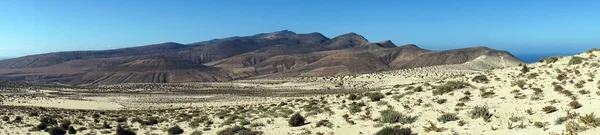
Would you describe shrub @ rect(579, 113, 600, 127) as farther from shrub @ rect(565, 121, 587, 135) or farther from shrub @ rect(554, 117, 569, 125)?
shrub @ rect(554, 117, 569, 125)

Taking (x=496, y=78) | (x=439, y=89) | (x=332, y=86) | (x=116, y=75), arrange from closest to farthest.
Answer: (x=439, y=89) < (x=496, y=78) < (x=332, y=86) < (x=116, y=75)

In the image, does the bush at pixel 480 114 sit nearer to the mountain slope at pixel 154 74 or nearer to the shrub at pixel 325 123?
the shrub at pixel 325 123

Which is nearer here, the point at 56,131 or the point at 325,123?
the point at 325,123

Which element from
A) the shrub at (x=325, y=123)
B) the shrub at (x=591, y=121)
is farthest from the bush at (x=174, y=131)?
the shrub at (x=591, y=121)

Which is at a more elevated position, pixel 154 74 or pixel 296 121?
pixel 296 121

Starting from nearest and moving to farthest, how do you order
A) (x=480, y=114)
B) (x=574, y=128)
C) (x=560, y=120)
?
(x=574, y=128) → (x=560, y=120) → (x=480, y=114)

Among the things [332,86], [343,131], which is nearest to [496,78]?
[343,131]

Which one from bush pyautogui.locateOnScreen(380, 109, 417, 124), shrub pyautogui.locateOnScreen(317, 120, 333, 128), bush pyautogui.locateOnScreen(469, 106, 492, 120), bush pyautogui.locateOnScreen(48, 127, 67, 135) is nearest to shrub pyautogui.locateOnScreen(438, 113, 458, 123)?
bush pyautogui.locateOnScreen(469, 106, 492, 120)

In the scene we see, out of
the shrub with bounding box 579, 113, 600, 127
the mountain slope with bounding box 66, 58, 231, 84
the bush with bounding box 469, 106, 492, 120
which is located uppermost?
the shrub with bounding box 579, 113, 600, 127

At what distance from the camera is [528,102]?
16625 millimetres

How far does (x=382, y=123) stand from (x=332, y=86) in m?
57.7

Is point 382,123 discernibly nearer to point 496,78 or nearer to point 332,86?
point 496,78

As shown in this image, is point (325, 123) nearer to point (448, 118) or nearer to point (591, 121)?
point (448, 118)

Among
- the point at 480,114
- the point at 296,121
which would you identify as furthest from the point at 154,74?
the point at 480,114
